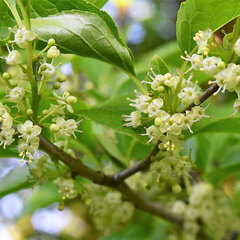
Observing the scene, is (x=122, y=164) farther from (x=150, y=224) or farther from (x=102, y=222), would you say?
(x=150, y=224)

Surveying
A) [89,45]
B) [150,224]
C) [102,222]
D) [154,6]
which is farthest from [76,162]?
[154,6]

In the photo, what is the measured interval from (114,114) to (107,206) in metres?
0.55

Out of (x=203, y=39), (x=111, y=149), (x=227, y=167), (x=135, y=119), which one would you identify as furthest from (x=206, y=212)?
(x=203, y=39)

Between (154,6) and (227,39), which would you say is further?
(154,6)

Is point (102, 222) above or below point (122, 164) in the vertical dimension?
below

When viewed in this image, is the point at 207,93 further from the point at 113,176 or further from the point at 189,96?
the point at 113,176

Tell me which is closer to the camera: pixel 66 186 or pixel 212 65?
pixel 212 65

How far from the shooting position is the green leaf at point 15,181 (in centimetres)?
134

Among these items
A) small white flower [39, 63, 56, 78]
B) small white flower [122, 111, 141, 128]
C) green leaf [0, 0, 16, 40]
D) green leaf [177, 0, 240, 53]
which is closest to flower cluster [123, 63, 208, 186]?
small white flower [122, 111, 141, 128]

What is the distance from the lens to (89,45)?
96 centimetres

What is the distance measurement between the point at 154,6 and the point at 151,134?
314 centimetres

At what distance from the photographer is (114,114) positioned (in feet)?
3.45

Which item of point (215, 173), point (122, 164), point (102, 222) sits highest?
point (122, 164)

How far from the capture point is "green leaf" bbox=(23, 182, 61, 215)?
1.88 m
